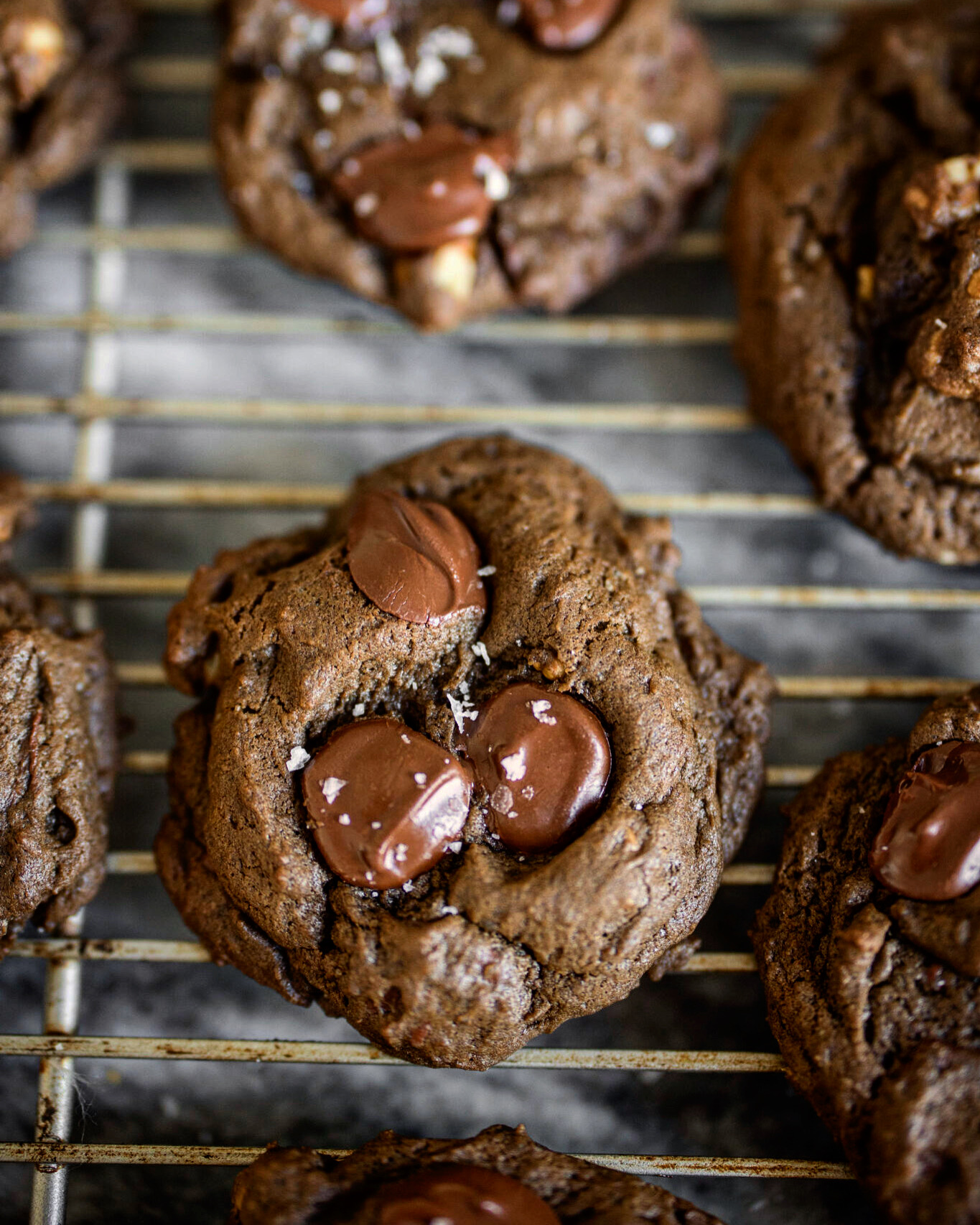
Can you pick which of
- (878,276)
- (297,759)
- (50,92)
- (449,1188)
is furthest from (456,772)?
(50,92)

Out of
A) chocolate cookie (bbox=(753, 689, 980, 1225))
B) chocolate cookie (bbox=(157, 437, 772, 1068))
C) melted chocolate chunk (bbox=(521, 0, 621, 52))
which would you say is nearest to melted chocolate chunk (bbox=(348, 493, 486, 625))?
chocolate cookie (bbox=(157, 437, 772, 1068))

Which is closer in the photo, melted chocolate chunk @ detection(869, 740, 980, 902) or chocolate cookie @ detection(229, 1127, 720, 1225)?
chocolate cookie @ detection(229, 1127, 720, 1225)

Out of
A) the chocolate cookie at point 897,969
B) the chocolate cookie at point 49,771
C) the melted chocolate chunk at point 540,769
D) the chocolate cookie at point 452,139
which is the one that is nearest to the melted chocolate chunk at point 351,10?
the chocolate cookie at point 452,139

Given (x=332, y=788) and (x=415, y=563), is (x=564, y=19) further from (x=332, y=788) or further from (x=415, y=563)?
(x=332, y=788)

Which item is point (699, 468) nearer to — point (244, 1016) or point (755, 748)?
point (755, 748)

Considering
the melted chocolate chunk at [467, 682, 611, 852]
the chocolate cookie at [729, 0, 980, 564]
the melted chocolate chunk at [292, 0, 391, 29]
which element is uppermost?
the melted chocolate chunk at [292, 0, 391, 29]

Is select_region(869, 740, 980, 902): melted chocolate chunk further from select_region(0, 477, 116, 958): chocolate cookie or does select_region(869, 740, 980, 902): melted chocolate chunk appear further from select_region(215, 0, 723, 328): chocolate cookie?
select_region(0, 477, 116, 958): chocolate cookie
